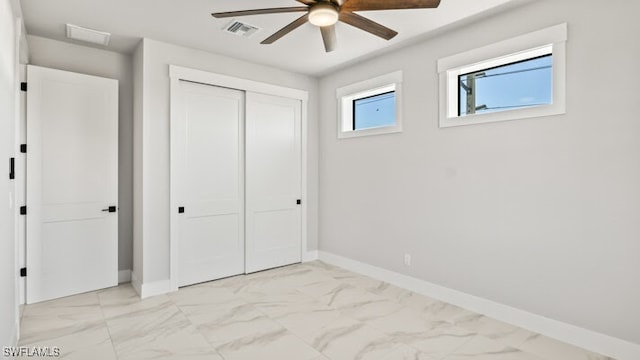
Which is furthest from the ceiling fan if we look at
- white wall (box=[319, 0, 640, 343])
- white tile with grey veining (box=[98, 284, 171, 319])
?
white tile with grey veining (box=[98, 284, 171, 319])

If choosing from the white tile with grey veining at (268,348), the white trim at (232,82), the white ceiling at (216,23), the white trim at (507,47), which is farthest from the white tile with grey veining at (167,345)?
the white trim at (507,47)

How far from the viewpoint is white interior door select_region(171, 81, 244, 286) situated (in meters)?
3.94

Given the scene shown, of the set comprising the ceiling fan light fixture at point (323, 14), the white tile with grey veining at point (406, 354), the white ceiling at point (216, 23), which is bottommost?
the white tile with grey veining at point (406, 354)

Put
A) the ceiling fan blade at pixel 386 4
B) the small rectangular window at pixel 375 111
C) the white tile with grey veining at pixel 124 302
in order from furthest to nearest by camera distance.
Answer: the small rectangular window at pixel 375 111
the white tile with grey veining at pixel 124 302
the ceiling fan blade at pixel 386 4

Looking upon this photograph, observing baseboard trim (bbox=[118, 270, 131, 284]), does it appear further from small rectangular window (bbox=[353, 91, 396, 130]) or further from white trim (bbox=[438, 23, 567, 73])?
white trim (bbox=[438, 23, 567, 73])

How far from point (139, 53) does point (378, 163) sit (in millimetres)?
2972

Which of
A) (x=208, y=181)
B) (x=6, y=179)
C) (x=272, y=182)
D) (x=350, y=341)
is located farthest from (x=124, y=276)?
(x=350, y=341)

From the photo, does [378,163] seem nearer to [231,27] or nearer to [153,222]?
[231,27]

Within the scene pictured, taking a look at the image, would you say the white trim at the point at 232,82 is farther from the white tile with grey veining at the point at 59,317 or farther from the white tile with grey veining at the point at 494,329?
the white tile with grey veining at the point at 494,329

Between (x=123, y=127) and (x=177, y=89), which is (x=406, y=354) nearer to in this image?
(x=177, y=89)

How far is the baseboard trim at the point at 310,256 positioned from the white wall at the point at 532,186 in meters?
1.08

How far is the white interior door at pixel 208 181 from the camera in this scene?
3.94 m

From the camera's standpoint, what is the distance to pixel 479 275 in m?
3.27

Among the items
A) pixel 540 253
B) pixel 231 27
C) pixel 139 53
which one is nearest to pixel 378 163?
pixel 540 253
